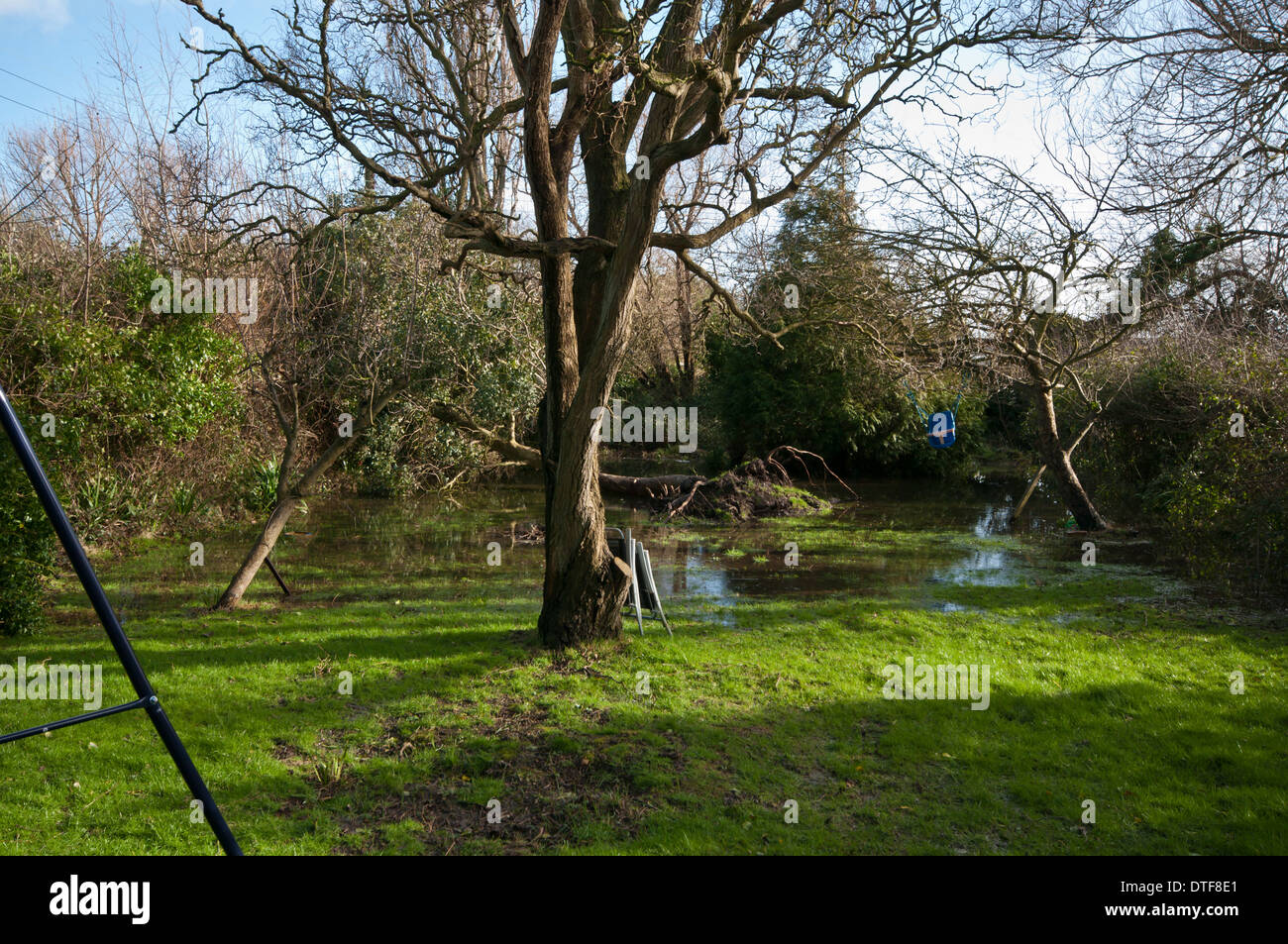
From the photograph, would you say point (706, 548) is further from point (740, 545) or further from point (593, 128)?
point (593, 128)

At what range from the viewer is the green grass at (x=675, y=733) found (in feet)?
16.2

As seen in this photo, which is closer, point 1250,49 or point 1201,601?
point 1250,49

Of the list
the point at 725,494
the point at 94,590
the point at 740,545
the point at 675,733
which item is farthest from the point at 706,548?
the point at 94,590

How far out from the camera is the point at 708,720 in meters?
6.62

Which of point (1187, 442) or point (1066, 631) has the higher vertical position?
point (1187, 442)

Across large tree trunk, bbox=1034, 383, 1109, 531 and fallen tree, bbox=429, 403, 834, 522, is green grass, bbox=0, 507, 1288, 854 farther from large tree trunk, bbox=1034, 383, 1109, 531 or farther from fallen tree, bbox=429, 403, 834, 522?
fallen tree, bbox=429, 403, 834, 522

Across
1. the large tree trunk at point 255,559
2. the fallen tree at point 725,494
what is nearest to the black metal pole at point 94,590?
the large tree trunk at point 255,559

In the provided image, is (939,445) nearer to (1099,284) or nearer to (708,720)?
(1099,284)

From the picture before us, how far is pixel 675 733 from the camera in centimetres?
638

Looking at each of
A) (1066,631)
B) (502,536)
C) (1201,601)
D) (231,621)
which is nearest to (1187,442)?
(1201,601)

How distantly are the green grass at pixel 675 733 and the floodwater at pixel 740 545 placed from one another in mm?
1440

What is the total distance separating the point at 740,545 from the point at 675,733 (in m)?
9.16
